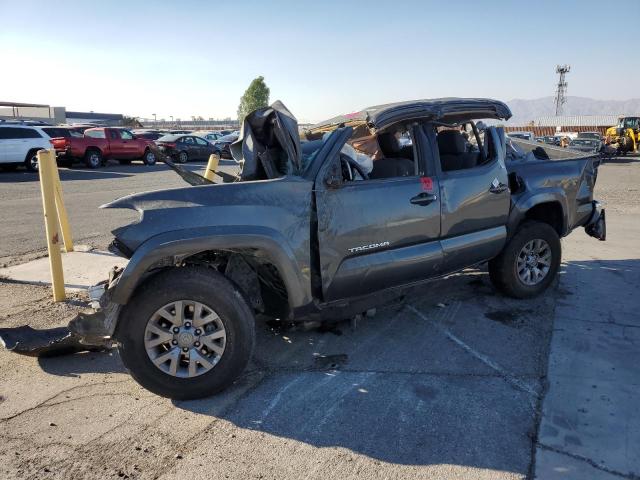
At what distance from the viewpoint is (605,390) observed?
11.8 ft

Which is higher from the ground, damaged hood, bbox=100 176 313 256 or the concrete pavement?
damaged hood, bbox=100 176 313 256

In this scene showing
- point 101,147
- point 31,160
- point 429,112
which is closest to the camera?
point 429,112

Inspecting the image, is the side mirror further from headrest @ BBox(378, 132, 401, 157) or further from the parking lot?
the parking lot

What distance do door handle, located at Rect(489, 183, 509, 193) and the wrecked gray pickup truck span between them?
0.02 metres

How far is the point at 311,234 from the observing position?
3.75 metres

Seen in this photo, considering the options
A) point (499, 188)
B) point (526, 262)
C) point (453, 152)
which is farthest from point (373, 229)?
Result: point (526, 262)

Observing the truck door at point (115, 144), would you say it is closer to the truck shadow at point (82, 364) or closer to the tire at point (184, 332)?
the truck shadow at point (82, 364)

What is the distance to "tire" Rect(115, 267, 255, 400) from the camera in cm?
336

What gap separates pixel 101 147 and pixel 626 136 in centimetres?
3186

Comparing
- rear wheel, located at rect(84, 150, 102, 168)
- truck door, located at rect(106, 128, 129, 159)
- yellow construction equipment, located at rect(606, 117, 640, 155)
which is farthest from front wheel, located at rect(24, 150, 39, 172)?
yellow construction equipment, located at rect(606, 117, 640, 155)

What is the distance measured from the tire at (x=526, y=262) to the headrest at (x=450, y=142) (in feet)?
3.54

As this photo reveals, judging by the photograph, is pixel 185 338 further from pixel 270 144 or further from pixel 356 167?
pixel 356 167

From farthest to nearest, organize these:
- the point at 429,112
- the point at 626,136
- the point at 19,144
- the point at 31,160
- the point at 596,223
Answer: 1. the point at 626,136
2. the point at 31,160
3. the point at 19,144
4. the point at 596,223
5. the point at 429,112

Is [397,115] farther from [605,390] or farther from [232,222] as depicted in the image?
[605,390]
